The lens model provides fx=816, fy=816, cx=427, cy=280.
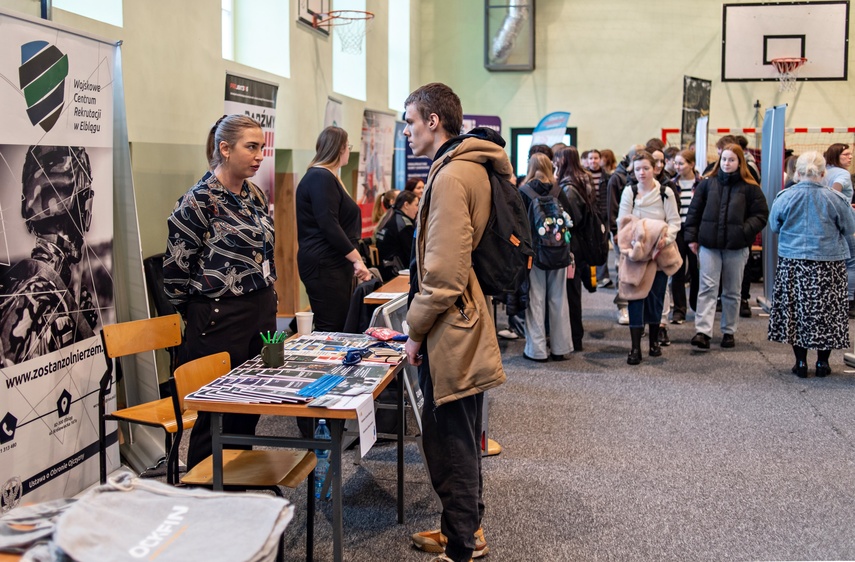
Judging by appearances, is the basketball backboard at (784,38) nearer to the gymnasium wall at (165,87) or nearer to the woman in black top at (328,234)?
the gymnasium wall at (165,87)

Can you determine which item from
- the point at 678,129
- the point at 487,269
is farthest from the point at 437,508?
the point at 678,129

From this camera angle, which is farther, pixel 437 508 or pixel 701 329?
pixel 701 329

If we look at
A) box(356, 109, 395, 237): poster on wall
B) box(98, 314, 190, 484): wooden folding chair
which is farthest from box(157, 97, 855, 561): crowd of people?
box(356, 109, 395, 237): poster on wall

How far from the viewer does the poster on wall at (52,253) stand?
9.50 ft

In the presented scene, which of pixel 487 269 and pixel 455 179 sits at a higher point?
pixel 455 179

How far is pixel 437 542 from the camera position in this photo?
287cm

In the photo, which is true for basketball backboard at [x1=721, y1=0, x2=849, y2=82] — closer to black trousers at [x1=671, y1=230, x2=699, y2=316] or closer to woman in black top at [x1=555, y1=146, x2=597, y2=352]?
black trousers at [x1=671, y1=230, x2=699, y2=316]

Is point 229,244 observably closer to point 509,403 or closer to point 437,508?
point 437,508

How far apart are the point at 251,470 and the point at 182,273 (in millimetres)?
825

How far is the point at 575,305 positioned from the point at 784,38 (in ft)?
25.3

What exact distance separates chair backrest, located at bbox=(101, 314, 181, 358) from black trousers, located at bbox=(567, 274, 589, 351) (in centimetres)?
326

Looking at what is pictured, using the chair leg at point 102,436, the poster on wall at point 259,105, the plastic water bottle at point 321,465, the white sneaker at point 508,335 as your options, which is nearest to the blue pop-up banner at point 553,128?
the white sneaker at point 508,335

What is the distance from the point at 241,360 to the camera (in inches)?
120

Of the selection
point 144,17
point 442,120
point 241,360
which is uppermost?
point 144,17
